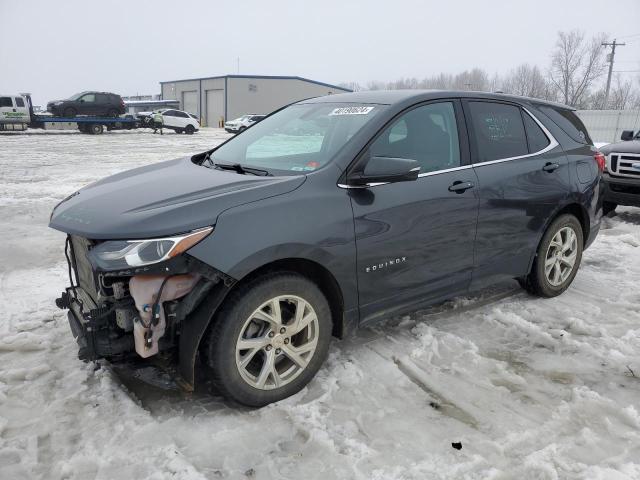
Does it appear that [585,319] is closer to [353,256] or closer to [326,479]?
[353,256]

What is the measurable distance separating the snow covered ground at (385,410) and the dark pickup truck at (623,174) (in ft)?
12.5

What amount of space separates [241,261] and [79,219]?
36.4 inches

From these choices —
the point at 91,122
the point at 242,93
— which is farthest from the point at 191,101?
the point at 91,122

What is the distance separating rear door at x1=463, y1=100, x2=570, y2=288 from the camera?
3.78m

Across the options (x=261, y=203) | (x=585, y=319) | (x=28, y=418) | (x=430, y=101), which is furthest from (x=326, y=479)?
(x=585, y=319)

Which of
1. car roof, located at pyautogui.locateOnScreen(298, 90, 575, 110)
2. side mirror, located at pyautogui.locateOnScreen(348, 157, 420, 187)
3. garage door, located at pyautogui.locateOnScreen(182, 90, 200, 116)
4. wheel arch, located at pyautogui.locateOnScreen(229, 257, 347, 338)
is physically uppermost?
garage door, located at pyautogui.locateOnScreen(182, 90, 200, 116)

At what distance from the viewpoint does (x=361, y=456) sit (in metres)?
2.53

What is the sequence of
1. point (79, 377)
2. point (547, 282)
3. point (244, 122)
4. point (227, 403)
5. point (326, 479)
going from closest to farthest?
point (326, 479) → point (227, 403) → point (79, 377) → point (547, 282) → point (244, 122)

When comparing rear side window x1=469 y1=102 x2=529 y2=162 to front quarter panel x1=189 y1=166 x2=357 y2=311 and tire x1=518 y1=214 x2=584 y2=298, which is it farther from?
front quarter panel x1=189 y1=166 x2=357 y2=311

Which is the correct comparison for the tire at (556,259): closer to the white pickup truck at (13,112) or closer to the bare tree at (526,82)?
the white pickup truck at (13,112)

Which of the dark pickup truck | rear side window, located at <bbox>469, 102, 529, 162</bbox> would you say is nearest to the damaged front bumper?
rear side window, located at <bbox>469, 102, 529, 162</bbox>

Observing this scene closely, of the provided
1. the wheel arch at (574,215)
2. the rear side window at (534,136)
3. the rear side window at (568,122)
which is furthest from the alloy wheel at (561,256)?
the rear side window at (568,122)

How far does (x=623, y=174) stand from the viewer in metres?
7.73

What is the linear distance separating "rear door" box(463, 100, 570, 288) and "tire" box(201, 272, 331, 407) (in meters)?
1.47
